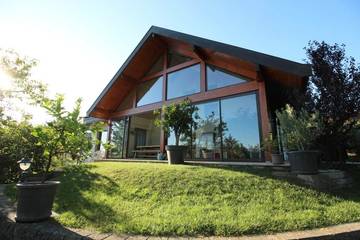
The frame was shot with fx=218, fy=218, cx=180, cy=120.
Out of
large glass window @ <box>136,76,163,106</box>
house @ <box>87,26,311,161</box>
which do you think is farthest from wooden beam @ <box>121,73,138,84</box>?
large glass window @ <box>136,76,163,106</box>

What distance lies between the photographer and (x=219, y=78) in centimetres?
883

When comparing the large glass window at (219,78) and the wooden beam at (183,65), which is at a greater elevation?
the wooden beam at (183,65)

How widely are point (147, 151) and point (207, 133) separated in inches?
149

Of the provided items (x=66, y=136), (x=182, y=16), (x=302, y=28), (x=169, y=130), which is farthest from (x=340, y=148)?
(x=66, y=136)

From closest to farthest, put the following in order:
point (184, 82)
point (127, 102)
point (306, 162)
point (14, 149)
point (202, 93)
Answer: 1. point (306, 162)
2. point (14, 149)
3. point (202, 93)
4. point (184, 82)
5. point (127, 102)

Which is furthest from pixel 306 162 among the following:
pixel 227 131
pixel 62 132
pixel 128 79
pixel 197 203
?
pixel 128 79

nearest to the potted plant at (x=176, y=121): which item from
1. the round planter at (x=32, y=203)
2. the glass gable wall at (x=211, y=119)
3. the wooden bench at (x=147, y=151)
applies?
the glass gable wall at (x=211, y=119)

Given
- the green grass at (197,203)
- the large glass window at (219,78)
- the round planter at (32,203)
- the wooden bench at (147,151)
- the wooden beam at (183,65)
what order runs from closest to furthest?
1. the green grass at (197,203)
2. the round planter at (32,203)
3. the large glass window at (219,78)
4. the wooden beam at (183,65)
5. the wooden bench at (147,151)

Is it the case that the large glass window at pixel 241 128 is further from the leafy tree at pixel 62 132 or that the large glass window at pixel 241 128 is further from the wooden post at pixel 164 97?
the leafy tree at pixel 62 132

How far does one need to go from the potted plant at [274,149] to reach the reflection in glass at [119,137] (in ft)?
25.4

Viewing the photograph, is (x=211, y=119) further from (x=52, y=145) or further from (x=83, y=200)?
(x=52, y=145)

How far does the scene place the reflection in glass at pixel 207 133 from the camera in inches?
321

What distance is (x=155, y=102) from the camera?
35.9 feet

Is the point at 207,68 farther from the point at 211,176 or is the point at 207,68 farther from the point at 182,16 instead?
the point at 211,176
